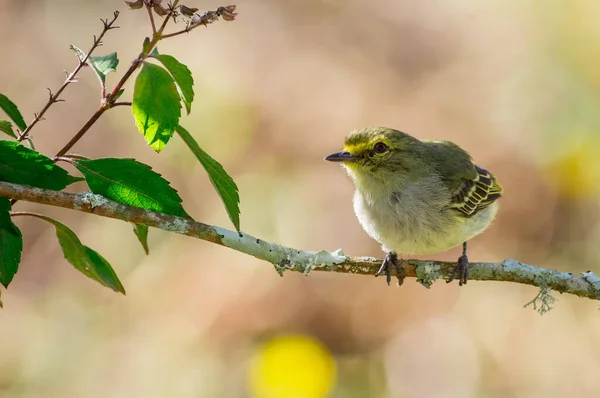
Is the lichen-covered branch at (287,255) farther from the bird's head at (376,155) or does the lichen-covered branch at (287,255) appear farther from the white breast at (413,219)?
the bird's head at (376,155)

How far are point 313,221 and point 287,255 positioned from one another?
4.88m

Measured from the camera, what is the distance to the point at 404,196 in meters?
4.46

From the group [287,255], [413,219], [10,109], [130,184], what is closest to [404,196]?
[413,219]


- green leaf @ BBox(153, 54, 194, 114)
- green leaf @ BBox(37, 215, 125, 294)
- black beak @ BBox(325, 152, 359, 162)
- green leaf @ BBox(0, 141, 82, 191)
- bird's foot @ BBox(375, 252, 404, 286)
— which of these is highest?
black beak @ BBox(325, 152, 359, 162)

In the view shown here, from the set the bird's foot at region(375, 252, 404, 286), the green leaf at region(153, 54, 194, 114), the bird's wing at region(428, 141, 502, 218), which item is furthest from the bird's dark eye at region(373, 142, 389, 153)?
the green leaf at region(153, 54, 194, 114)

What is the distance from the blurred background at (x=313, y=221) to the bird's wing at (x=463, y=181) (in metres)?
2.26

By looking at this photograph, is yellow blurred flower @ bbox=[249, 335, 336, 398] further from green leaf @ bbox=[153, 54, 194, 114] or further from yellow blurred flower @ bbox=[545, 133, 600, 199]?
green leaf @ bbox=[153, 54, 194, 114]

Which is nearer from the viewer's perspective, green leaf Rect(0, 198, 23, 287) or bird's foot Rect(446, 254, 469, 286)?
green leaf Rect(0, 198, 23, 287)

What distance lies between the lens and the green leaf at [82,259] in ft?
8.85

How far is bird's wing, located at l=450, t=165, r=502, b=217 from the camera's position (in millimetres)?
4664

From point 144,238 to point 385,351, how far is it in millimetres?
4719

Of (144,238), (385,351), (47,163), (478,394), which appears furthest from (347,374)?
(47,163)

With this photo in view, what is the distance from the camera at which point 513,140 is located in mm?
8445

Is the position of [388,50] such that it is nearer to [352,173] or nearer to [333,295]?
[333,295]
